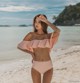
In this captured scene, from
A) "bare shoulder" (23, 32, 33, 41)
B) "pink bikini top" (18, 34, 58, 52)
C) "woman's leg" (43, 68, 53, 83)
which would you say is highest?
"bare shoulder" (23, 32, 33, 41)

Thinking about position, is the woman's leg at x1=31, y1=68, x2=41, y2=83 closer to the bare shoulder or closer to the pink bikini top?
the pink bikini top

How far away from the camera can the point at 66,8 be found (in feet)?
129

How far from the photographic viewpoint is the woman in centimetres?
357

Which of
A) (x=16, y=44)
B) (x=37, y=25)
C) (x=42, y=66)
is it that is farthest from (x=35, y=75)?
(x=16, y=44)

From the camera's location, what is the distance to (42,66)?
362cm

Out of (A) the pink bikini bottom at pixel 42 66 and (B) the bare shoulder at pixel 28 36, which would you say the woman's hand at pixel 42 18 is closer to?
(B) the bare shoulder at pixel 28 36

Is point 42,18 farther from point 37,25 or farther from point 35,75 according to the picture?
point 35,75

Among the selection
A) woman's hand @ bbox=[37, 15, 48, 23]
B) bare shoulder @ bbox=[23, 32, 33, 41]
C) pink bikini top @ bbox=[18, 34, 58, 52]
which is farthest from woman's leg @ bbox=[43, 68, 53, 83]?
woman's hand @ bbox=[37, 15, 48, 23]

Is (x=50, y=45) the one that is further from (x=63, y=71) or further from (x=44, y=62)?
(x=63, y=71)

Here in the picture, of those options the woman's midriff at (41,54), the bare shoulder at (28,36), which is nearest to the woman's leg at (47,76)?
the woman's midriff at (41,54)

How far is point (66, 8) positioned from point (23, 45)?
35948mm

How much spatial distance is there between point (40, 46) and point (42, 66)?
22 centimetres

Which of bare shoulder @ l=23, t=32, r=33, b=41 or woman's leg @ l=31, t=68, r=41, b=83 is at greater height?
bare shoulder @ l=23, t=32, r=33, b=41

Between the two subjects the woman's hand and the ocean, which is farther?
the ocean
